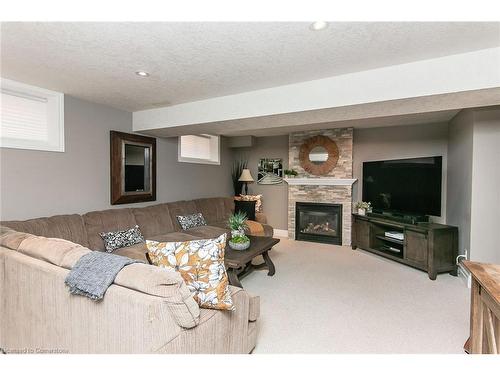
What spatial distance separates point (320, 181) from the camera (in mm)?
5352

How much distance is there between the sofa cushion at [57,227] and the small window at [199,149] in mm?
2217

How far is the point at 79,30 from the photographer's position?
1712 mm

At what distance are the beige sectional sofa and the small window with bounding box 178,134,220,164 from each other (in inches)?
126

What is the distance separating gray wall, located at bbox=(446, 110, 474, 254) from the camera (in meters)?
3.21

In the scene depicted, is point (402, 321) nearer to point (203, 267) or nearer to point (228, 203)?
point (203, 267)

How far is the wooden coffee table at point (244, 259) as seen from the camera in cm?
272

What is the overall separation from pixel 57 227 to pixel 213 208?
2.73 meters

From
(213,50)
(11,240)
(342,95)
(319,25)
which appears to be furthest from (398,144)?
(11,240)

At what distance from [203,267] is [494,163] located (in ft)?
11.6

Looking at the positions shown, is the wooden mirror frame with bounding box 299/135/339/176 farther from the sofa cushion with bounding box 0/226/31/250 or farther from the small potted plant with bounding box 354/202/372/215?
the sofa cushion with bounding box 0/226/31/250

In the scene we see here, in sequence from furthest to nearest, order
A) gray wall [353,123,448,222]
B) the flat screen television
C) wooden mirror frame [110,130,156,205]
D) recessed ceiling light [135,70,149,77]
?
gray wall [353,123,448,222] < the flat screen television < wooden mirror frame [110,130,156,205] < recessed ceiling light [135,70,149,77]

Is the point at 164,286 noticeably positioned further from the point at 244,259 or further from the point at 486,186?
the point at 486,186

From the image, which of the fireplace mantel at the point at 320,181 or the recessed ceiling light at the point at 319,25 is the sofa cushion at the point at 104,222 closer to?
the recessed ceiling light at the point at 319,25

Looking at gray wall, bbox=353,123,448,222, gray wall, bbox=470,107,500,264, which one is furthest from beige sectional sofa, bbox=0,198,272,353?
gray wall, bbox=353,123,448,222
